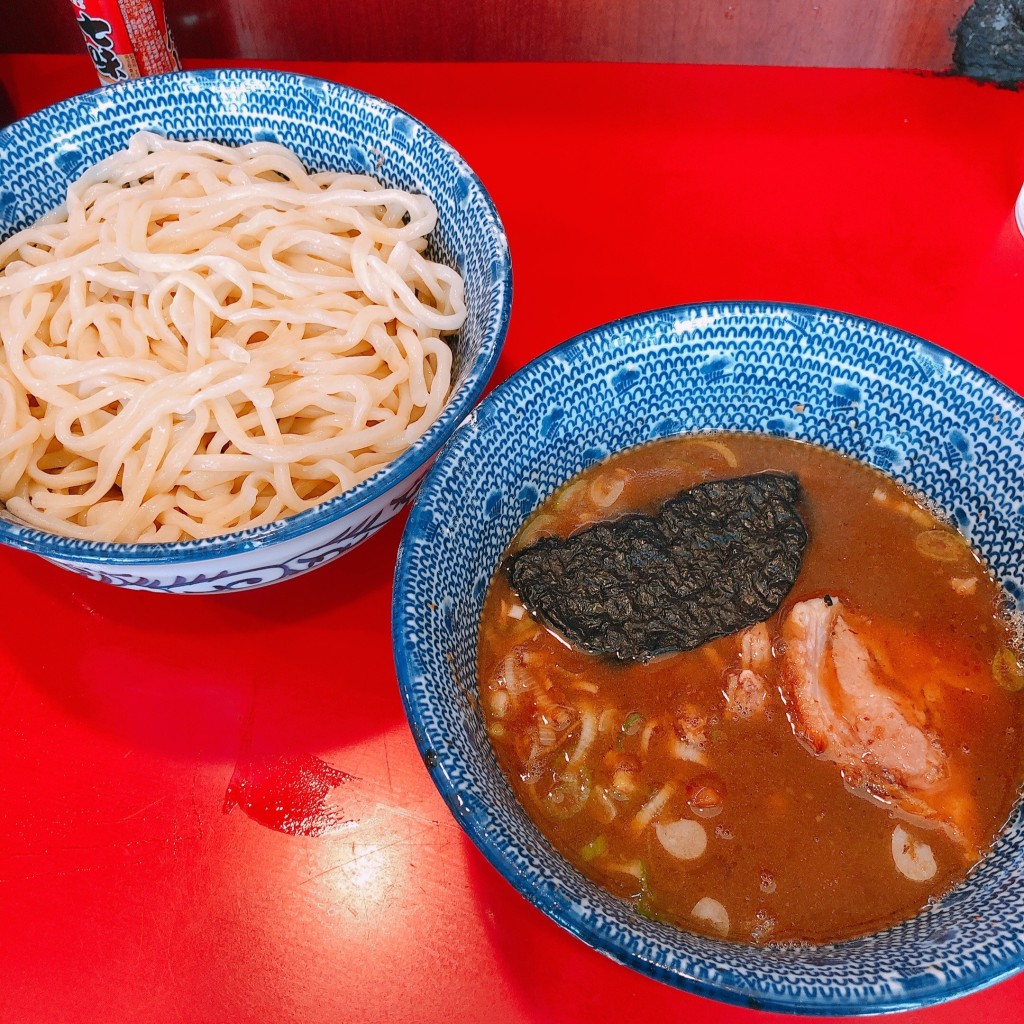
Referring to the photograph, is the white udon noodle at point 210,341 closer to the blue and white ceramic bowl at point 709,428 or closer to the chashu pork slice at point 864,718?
the blue and white ceramic bowl at point 709,428

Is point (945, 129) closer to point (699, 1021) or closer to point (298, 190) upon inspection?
point (298, 190)

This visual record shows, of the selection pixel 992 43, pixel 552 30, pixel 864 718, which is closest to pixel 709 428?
pixel 864 718

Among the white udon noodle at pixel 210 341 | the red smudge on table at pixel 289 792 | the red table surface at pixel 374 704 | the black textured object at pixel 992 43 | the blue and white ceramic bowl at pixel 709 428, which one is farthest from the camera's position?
the black textured object at pixel 992 43

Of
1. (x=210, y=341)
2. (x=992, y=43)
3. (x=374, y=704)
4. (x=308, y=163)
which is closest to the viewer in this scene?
(x=374, y=704)

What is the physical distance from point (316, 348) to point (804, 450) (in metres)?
1.03

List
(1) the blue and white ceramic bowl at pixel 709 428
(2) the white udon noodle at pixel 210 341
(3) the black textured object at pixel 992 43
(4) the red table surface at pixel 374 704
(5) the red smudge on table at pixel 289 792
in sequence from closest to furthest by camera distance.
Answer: (1) the blue and white ceramic bowl at pixel 709 428 → (4) the red table surface at pixel 374 704 → (5) the red smudge on table at pixel 289 792 → (2) the white udon noodle at pixel 210 341 → (3) the black textured object at pixel 992 43

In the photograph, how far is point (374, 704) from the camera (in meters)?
1.74

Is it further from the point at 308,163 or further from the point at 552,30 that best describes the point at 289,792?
the point at 552,30

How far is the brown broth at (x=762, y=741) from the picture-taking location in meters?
1.31

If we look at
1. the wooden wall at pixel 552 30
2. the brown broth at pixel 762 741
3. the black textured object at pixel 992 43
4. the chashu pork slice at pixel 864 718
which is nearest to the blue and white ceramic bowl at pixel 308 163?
the brown broth at pixel 762 741

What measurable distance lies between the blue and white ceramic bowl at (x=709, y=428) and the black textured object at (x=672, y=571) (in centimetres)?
12

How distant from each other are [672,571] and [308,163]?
54.7 inches

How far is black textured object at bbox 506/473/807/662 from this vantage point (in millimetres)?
1540

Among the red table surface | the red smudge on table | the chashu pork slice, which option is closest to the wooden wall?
the red table surface
